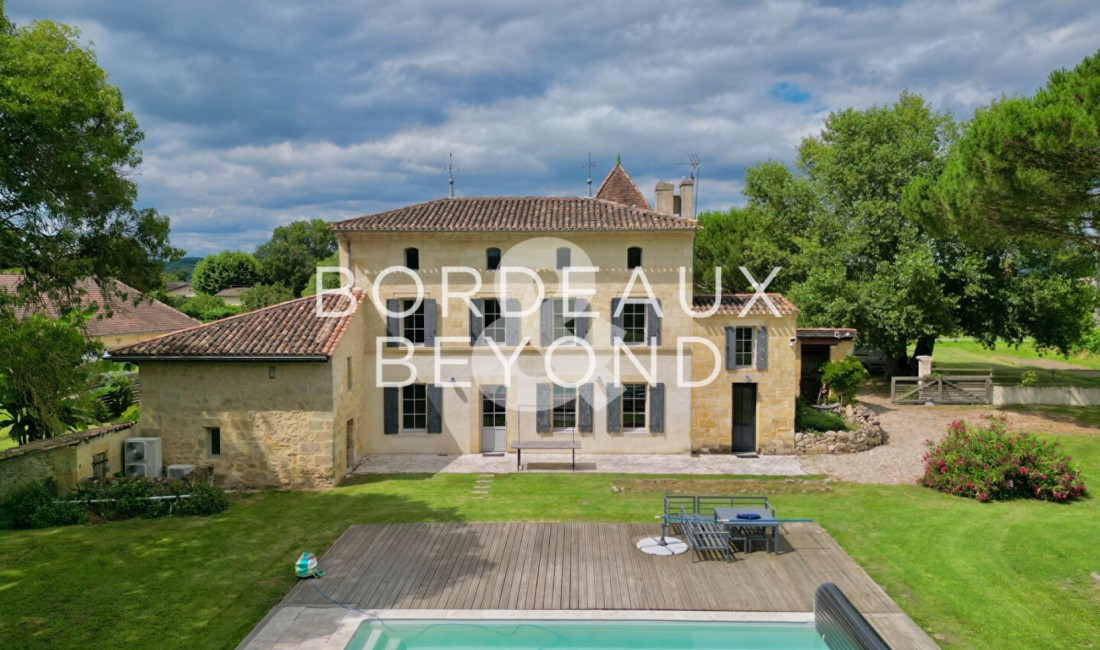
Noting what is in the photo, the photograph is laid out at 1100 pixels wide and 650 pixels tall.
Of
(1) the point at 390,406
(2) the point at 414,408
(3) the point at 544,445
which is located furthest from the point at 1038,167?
(1) the point at 390,406

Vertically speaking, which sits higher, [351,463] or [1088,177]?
[1088,177]

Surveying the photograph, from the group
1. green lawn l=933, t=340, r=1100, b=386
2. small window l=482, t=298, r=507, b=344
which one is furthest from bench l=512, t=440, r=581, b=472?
green lawn l=933, t=340, r=1100, b=386

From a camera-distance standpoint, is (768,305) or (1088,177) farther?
(768,305)

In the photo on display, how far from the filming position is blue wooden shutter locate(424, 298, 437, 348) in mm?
19719

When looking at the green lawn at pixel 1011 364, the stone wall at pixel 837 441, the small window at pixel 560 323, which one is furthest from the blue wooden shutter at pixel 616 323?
the green lawn at pixel 1011 364

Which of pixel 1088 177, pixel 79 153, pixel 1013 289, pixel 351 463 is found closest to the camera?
pixel 79 153

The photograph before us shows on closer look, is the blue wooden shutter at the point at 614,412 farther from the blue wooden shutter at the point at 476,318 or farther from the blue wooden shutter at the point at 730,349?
the blue wooden shutter at the point at 476,318

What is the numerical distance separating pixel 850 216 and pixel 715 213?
16.5m

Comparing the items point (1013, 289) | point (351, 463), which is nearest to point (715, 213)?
point (1013, 289)

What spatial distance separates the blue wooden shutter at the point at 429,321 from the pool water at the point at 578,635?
11191 mm

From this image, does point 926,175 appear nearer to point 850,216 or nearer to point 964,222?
point 850,216

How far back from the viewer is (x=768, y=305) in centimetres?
1962

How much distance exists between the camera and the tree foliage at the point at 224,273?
76.4 m

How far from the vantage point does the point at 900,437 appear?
21.4 meters
